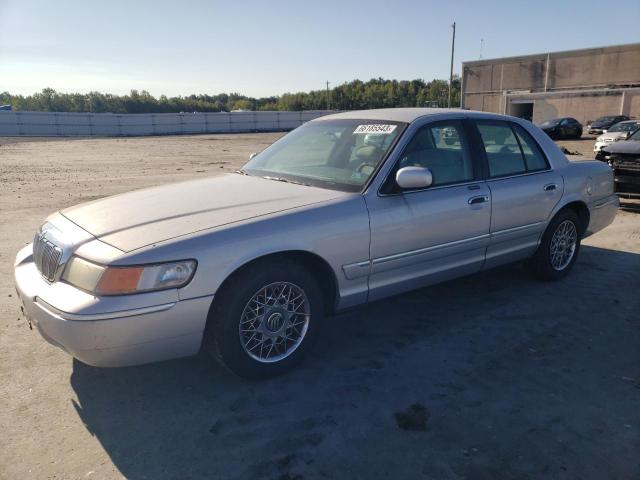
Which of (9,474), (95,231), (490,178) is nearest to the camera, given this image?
(9,474)

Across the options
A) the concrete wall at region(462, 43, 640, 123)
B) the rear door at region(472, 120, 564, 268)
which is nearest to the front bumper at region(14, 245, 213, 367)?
the rear door at region(472, 120, 564, 268)

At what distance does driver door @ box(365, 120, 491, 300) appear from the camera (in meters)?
3.76

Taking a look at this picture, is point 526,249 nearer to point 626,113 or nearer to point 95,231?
point 95,231

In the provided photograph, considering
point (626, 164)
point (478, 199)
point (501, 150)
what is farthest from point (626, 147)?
point (478, 199)

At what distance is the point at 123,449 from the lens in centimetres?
275

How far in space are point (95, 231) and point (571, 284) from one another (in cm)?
446

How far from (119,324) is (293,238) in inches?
44.5

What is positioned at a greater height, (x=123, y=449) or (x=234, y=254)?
(x=234, y=254)

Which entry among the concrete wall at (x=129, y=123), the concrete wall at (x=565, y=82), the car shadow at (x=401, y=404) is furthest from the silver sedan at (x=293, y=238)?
the concrete wall at (x=565, y=82)

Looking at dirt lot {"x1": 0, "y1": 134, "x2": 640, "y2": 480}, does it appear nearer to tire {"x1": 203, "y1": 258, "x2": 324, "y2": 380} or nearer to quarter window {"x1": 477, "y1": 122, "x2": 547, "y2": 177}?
tire {"x1": 203, "y1": 258, "x2": 324, "y2": 380}

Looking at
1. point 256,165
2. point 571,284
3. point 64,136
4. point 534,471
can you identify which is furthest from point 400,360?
point 64,136

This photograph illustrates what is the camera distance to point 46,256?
10.9ft

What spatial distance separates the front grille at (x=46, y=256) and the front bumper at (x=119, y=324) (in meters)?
0.12

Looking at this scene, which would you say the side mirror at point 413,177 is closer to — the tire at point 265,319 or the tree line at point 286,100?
the tire at point 265,319
